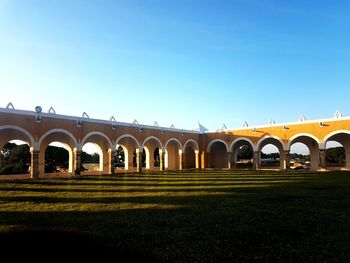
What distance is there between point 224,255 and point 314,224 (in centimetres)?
241

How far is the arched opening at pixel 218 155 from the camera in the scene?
98.4ft

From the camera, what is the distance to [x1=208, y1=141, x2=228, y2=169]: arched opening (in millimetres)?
29984

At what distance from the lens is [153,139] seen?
25156mm

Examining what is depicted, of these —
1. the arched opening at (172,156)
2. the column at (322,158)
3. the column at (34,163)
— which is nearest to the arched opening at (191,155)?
the arched opening at (172,156)

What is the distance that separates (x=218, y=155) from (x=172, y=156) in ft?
15.3

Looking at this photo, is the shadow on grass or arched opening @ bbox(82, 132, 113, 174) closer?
the shadow on grass

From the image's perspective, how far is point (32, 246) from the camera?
4453 mm

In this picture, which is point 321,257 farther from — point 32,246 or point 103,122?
point 103,122

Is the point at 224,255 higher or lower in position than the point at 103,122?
lower

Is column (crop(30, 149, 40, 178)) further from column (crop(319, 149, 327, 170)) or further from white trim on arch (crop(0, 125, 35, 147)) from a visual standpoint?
column (crop(319, 149, 327, 170))

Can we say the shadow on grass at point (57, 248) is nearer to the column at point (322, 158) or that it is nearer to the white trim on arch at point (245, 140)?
the column at point (322, 158)

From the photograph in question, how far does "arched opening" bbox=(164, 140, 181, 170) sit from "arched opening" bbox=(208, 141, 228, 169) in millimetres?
3406

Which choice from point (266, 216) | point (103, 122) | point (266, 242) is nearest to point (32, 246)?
point (266, 242)

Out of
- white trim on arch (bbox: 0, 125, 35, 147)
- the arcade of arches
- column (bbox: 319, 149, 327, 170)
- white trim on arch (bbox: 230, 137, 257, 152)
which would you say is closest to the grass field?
white trim on arch (bbox: 0, 125, 35, 147)
